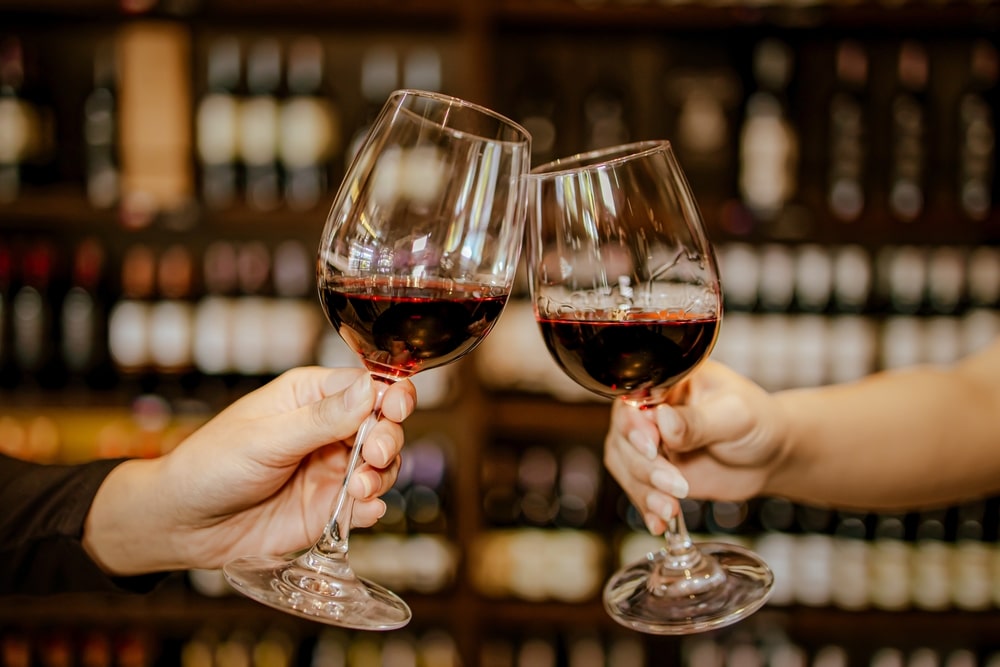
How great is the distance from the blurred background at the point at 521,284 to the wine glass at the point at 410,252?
3.78 feet

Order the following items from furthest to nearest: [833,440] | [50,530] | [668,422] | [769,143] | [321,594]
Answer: [769,143], [833,440], [50,530], [668,422], [321,594]

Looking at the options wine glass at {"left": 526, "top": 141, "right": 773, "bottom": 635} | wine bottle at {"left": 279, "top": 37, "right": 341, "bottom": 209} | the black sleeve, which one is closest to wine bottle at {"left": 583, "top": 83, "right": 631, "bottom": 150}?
wine bottle at {"left": 279, "top": 37, "right": 341, "bottom": 209}

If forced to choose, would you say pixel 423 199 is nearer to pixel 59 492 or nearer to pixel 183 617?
pixel 59 492

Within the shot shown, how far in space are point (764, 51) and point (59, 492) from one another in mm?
1756

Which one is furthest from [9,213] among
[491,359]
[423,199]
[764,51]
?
[764,51]

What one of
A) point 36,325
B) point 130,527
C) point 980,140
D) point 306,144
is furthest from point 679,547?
point 36,325

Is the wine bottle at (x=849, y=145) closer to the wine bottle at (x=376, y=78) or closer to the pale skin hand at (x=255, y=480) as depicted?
the wine bottle at (x=376, y=78)

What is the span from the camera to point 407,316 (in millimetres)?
731

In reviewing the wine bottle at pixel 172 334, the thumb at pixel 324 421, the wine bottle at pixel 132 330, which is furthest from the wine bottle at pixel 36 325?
the thumb at pixel 324 421

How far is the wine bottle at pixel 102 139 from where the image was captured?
203 cm

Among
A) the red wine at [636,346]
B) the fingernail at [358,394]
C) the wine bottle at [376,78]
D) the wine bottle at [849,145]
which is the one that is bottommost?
the fingernail at [358,394]

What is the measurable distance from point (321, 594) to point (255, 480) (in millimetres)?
155

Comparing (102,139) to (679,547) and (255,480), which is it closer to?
(255,480)

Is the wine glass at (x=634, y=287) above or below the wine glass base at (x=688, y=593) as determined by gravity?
above
